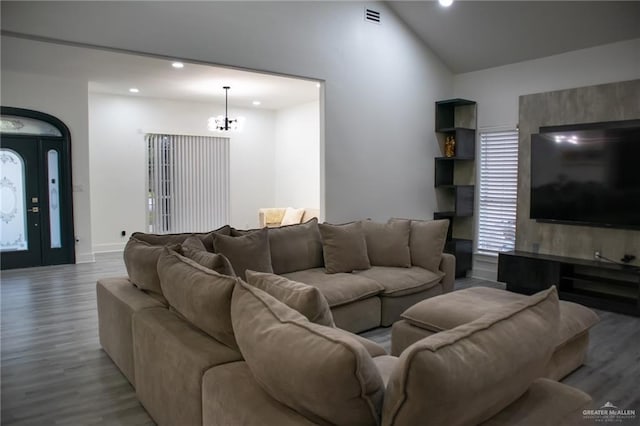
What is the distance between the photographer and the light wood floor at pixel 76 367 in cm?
266

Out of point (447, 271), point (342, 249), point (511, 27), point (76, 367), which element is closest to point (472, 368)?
point (76, 367)

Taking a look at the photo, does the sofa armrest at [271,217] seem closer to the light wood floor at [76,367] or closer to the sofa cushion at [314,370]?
the light wood floor at [76,367]

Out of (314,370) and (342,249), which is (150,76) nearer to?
(342,249)

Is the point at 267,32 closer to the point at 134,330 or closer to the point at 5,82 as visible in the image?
the point at 134,330

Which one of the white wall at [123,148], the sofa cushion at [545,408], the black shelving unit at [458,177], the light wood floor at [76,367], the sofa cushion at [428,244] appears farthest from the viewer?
the white wall at [123,148]

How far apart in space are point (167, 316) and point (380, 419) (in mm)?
1556

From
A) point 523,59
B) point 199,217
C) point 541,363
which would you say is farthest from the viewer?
point 199,217

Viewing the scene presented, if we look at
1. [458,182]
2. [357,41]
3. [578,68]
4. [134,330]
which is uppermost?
[357,41]

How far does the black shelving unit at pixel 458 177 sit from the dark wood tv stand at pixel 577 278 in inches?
32.2

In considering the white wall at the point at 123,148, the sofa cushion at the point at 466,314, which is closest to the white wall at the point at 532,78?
the sofa cushion at the point at 466,314

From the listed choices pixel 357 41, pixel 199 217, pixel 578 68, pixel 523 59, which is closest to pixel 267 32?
pixel 357 41

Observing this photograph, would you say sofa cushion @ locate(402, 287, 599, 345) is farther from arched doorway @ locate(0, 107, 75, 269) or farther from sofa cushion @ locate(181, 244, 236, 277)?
arched doorway @ locate(0, 107, 75, 269)

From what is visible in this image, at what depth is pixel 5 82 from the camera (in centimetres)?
671

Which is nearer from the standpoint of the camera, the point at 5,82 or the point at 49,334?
the point at 49,334
